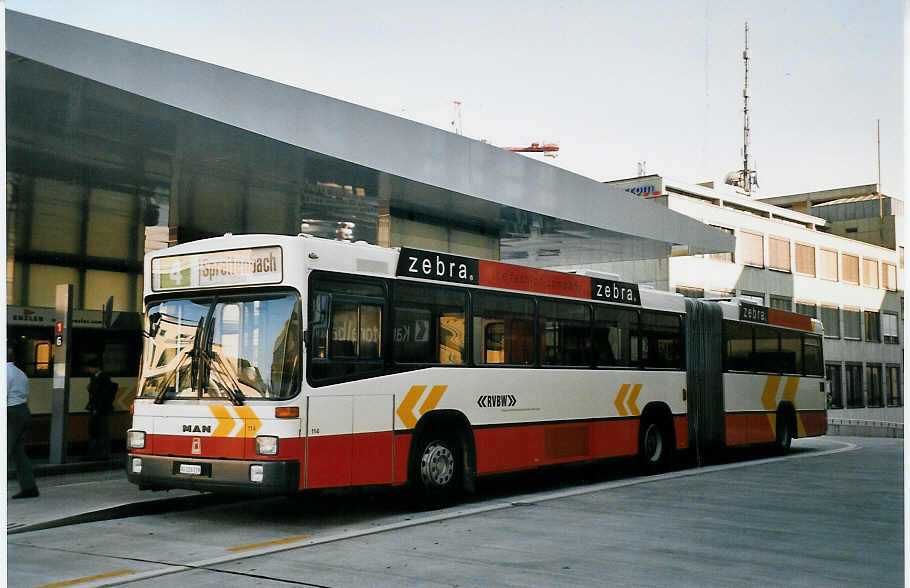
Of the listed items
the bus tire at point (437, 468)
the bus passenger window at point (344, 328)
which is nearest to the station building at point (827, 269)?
the bus tire at point (437, 468)

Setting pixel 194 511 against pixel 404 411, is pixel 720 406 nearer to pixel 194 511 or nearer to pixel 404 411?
pixel 404 411

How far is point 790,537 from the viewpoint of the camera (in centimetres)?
995

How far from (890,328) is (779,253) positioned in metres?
13.7

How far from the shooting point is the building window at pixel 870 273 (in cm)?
6112

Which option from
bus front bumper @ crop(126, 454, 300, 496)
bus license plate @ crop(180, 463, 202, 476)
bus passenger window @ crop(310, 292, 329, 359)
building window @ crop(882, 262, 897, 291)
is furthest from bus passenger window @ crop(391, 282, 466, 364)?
building window @ crop(882, 262, 897, 291)

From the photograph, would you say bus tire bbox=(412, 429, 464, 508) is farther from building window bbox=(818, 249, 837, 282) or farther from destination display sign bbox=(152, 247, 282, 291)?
building window bbox=(818, 249, 837, 282)

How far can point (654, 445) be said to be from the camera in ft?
54.8

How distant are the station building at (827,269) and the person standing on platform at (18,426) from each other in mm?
37122

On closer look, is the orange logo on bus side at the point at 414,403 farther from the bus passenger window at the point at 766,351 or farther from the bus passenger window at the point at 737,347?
the bus passenger window at the point at 766,351

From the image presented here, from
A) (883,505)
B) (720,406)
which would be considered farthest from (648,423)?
(883,505)

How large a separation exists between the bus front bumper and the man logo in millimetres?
288

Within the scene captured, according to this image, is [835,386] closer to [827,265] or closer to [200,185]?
[827,265]

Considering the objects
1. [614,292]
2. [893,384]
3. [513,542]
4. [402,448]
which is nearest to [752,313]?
[614,292]

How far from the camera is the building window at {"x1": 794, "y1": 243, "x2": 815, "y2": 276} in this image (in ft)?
186
